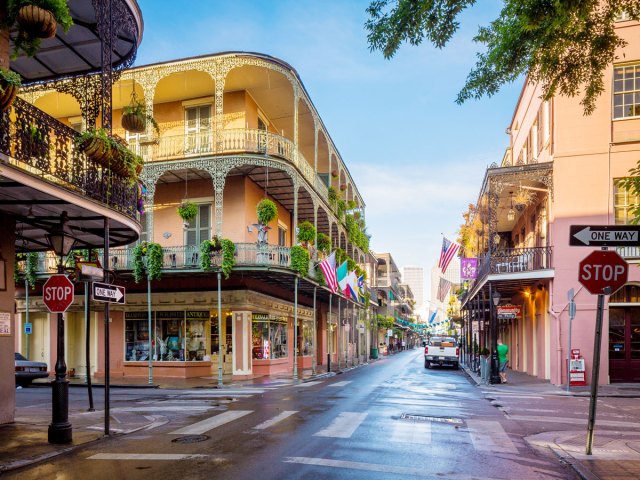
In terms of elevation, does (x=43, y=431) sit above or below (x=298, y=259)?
below

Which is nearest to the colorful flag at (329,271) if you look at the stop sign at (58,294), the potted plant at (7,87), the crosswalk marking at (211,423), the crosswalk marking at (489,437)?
the crosswalk marking at (211,423)

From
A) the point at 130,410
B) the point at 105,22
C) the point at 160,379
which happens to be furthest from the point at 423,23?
the point at 160,379

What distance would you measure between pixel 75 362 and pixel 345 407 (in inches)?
690

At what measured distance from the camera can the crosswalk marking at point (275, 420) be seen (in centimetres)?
1061

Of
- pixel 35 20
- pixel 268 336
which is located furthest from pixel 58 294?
pixel 268 336

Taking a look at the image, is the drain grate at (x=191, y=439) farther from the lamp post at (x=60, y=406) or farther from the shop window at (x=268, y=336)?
the shop window at (x=268, y=336)

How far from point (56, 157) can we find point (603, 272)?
8.69 metres

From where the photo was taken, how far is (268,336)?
2686 centimetres

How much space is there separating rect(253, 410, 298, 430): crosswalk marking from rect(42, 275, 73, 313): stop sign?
397 cm

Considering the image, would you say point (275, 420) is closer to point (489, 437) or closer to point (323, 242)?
point (489, 437)

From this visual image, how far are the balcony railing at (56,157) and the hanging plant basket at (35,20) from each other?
3.52ft

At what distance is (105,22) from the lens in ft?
35.7

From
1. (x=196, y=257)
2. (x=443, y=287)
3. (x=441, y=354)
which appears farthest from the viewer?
(x=443, y=287)

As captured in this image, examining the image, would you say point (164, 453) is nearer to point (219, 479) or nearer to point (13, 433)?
point (219, 479)
